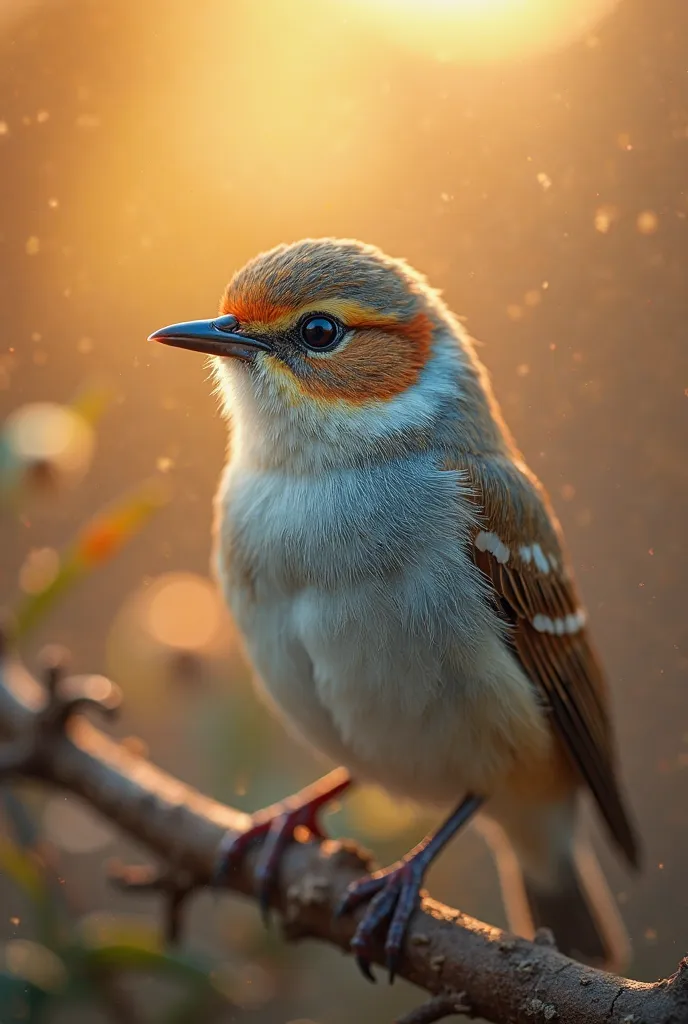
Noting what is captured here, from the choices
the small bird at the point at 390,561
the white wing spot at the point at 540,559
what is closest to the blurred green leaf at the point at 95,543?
the small bird at the point at 390,561

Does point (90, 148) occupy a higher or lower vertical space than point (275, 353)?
higher

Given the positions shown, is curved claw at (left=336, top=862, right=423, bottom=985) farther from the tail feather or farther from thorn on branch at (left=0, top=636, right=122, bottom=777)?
thorn on branch at (left=0, top=636, right=122, bottom=777)

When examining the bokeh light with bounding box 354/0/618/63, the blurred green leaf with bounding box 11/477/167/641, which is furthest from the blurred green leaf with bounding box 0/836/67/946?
the bokeh light with bounding box 354/0/618/63

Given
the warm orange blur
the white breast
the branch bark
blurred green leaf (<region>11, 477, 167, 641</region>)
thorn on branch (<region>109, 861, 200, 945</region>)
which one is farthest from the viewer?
thorn on branch (<region>109, 861, 200, 945</region>)

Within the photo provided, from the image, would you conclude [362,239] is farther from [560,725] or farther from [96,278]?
[560,725]

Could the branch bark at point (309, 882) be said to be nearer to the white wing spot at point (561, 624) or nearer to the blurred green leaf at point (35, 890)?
the blurred green leaf at point (35, 890)

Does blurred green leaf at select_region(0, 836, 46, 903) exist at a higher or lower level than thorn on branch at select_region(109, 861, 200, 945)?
higher

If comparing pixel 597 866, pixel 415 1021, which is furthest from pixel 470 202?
pixel 597 866
